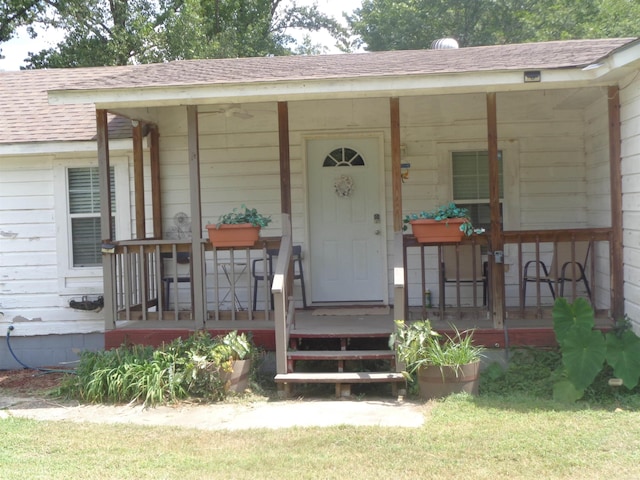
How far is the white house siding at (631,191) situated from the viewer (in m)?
5.80

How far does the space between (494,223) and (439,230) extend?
1.65ft

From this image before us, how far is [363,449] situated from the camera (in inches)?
176

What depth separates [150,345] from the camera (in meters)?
6.62

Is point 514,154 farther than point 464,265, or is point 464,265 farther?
point 514,154

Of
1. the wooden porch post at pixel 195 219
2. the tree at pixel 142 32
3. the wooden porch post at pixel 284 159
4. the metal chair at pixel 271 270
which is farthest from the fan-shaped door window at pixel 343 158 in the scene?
the tree at pixel 142 32

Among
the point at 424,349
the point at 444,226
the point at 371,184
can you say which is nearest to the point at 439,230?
the point at 444,226

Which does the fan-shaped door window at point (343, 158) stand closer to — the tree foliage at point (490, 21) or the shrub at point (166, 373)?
the shrub at point (166, 373)

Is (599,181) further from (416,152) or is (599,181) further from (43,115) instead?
(43,115)

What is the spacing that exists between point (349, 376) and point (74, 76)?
6306 millimetres

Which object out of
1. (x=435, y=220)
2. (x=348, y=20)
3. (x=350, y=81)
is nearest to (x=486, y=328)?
(x=435, y=220)

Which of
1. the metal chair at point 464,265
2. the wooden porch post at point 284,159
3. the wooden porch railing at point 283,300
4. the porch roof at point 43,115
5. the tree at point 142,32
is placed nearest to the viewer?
the wooden porch railing at point 283,300

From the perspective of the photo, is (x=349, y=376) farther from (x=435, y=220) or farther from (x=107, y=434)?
(x=107, y=434)

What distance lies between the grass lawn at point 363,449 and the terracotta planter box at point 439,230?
5.37 ft

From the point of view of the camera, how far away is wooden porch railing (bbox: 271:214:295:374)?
5.91 m
